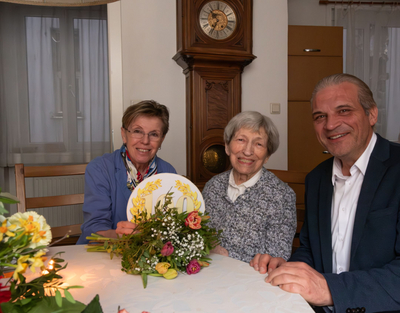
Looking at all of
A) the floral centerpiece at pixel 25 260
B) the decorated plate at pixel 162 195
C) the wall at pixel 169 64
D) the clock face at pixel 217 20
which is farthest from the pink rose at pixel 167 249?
the clock face at pixel 217 20

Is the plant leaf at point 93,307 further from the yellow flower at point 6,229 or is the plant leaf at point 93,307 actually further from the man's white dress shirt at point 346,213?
the man's white dress shirt at point 346,213

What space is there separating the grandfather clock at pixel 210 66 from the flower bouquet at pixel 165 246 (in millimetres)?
2069

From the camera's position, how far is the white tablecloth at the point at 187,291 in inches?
31.5

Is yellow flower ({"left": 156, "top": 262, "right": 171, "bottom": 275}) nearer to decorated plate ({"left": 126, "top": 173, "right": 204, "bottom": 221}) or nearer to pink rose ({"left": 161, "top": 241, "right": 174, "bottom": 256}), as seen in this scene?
pink rose ({"left": 161, "top": 241, "right": 174, "bottom": 256})

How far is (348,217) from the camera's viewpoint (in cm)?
126

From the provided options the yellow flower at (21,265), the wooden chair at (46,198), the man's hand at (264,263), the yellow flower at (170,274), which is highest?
the yellow flower at (21,265)

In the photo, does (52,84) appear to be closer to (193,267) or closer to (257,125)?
(257,125)

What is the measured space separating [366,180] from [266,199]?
0.44m

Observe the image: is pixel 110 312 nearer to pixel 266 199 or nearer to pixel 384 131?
pixel 266 199

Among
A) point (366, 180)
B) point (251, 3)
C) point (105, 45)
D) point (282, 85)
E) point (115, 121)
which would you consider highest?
point (251, 3)

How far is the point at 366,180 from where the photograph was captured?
1.19 m

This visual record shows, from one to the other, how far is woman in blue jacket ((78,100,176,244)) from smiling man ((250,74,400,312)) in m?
0.78

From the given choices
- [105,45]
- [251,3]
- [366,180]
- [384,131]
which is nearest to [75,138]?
[105,45]

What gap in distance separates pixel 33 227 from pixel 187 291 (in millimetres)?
483
